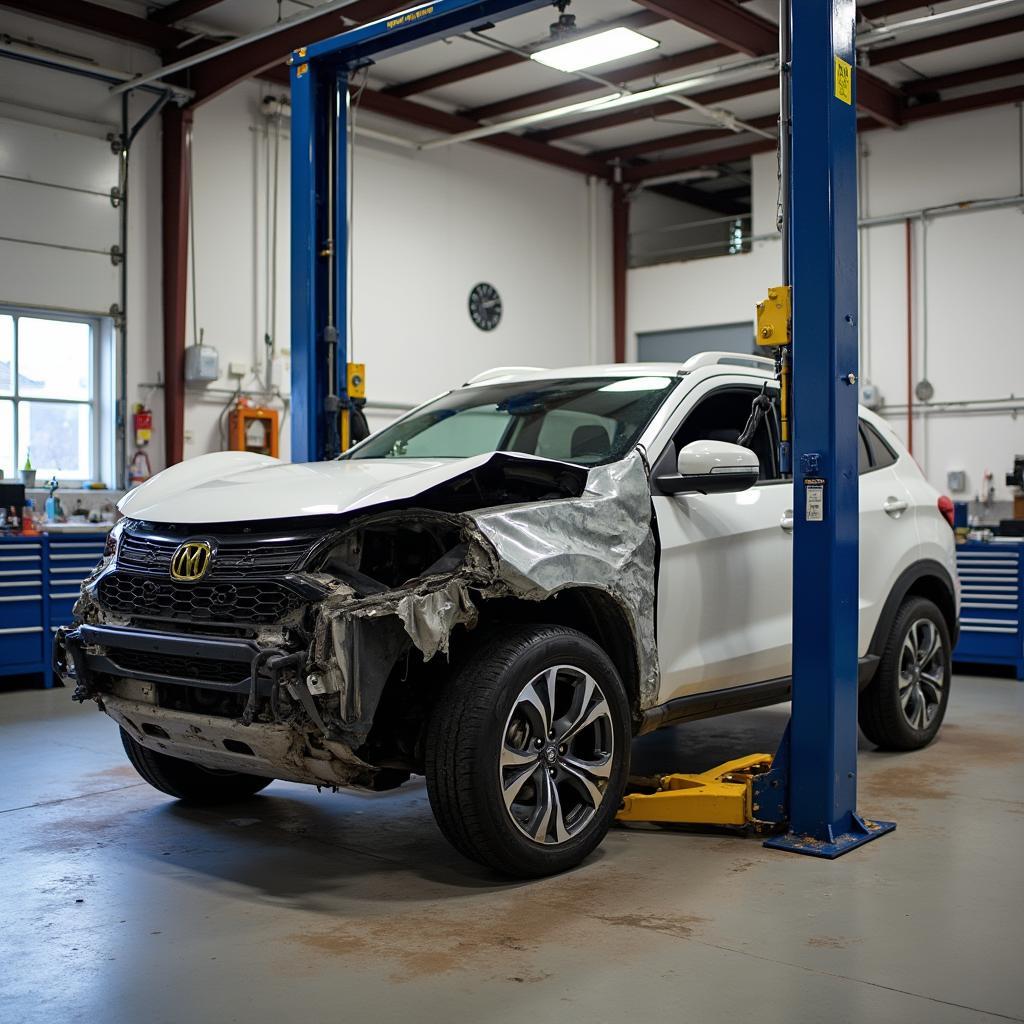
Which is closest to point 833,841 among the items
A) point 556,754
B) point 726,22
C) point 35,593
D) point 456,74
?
point 556,754

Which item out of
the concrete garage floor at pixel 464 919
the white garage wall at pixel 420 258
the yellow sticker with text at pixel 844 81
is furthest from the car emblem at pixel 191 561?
the white garage wall at pixel 420 258

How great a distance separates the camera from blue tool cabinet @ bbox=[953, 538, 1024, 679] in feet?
26.5

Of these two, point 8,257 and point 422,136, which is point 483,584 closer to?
point 8,257

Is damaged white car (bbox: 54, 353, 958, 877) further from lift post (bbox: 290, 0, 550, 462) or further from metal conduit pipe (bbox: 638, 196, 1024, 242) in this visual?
metal conduit pipe (bbox: 638, 196, 1024, 242)

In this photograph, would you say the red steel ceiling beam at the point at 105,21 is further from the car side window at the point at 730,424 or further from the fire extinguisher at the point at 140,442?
the car side window at the point at 730,424

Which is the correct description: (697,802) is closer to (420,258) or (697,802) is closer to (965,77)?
(420,258)

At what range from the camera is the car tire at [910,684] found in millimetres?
5211

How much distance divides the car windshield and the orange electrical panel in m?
5.69

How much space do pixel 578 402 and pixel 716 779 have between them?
1456 millimetres

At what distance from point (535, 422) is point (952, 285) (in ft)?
29.8

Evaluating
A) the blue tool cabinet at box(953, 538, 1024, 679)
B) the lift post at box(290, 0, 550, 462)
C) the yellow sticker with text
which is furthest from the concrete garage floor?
the blue tool cabinet at box(953, 538, 1024, 679)

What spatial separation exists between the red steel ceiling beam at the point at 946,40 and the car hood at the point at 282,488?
898cm

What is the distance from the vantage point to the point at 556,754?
3592mm

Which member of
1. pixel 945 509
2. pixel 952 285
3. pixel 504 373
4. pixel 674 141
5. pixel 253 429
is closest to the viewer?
pixel 504 373
